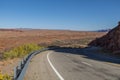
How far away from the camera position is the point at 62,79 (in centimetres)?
1452

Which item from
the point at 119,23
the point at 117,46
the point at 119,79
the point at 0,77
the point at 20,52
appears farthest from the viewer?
Result: the point at 119,23

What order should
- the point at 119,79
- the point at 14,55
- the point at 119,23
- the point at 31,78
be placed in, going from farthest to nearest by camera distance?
the point at 119,23
the point at 14,55
the point at 31,78
the point at 119,79

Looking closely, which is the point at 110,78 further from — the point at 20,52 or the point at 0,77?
the point at 20,52

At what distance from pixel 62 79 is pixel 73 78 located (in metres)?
0.64

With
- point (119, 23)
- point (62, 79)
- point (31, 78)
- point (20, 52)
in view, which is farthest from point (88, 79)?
point (119, 23)

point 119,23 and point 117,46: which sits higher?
point 119,23

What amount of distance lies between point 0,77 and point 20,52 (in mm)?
30802

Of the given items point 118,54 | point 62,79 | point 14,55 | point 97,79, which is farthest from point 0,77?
point 118,54

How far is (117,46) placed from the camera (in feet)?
161

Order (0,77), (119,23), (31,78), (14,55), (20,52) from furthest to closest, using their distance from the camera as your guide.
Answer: (119,23), (20,52), (14,55), (31,78), (0,77)

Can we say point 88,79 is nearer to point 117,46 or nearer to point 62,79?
point 62,79

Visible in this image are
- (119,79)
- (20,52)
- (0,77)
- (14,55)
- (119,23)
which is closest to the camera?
(0,77)

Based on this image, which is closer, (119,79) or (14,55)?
(119,79)

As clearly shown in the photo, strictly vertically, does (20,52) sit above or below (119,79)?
below
